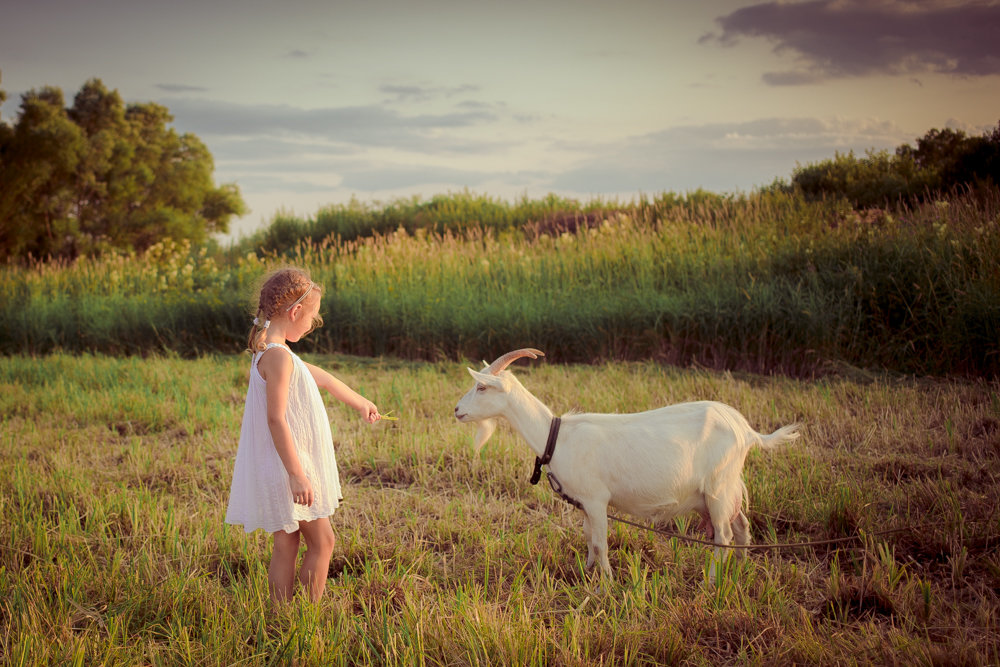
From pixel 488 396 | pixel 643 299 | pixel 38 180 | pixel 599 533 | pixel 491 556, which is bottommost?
pixel 491 556

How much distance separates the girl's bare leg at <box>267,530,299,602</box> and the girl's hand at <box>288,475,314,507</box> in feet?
0.93

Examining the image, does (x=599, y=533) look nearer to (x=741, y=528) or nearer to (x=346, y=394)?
(x=741, y=528)

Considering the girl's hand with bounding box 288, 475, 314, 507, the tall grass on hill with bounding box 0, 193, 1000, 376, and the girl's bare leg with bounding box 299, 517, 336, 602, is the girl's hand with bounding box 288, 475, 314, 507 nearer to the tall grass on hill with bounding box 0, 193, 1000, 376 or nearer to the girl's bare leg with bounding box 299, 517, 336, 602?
the girl's bare leg with bounding box 299, 517, 336, 602

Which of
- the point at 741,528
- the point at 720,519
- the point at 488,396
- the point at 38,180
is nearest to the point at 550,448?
the point at 488,396

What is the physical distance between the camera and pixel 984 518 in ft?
11.9

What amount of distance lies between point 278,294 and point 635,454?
5.50ft

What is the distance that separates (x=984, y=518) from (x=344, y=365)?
6.74 meters

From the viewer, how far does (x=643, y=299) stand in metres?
8.86

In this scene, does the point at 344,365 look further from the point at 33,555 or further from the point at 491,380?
the point at 491,380

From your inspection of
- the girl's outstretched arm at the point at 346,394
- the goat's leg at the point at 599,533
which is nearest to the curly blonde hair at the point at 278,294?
the girl's outstretched arm at the point at 346,394

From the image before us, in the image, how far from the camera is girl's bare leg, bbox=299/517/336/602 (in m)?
2.95

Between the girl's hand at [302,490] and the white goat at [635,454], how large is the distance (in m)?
0.82

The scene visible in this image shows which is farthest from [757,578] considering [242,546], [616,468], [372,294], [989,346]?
[372,294]

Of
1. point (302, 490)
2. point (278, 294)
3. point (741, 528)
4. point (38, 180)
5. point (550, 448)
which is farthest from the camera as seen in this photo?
point (38, 180)
